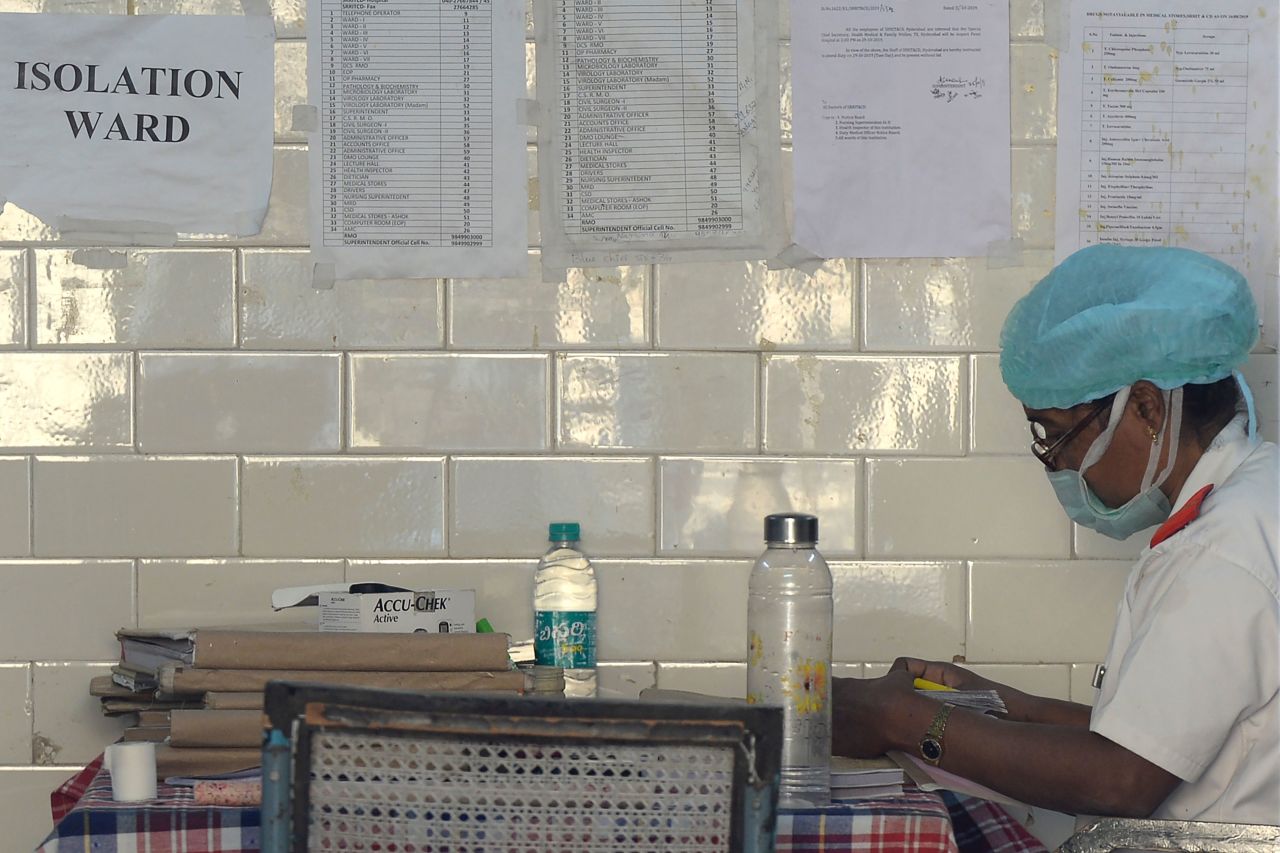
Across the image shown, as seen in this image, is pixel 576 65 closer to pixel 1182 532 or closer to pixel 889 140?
pixel 889 140

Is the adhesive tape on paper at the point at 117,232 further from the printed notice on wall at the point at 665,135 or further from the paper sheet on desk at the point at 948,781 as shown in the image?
the paper sheet on desk at the point at 948,781

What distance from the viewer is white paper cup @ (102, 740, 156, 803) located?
1.50m

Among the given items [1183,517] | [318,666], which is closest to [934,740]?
[1183,517]

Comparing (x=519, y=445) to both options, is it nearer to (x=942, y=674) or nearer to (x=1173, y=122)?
(x=942, y=674)

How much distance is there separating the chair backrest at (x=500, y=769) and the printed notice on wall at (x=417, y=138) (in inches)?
51.5

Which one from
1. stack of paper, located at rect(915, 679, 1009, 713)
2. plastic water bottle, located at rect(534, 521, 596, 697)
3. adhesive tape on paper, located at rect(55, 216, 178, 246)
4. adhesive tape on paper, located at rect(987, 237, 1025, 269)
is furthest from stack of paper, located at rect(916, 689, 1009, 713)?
adhesive tape on paper, located at rect(55, 216, 178, 246)

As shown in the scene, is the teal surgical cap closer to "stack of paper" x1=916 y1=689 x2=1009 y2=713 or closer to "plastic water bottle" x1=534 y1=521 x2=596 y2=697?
"stack of paper" x1=916 y1=689 x2=1009 y2=713

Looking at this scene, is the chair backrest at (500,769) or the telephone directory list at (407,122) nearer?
the chair backrest at (500,769)

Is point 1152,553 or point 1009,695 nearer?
point 1152,553

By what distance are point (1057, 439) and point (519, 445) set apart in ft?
2.78

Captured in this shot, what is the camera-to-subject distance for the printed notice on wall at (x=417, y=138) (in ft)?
7.26

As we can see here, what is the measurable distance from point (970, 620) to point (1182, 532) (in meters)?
→ 0.56

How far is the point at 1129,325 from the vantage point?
1.77 meters

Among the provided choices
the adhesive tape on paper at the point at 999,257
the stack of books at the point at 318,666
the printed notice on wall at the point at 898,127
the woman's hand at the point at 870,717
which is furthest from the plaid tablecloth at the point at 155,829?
the adhesive tape on paper at the point at 999,257
